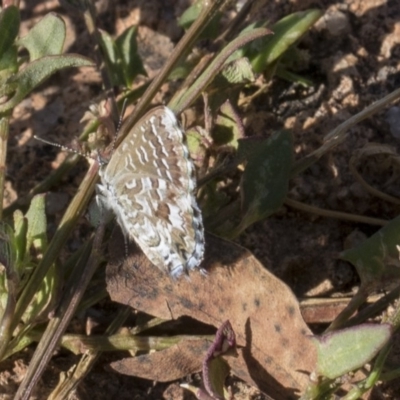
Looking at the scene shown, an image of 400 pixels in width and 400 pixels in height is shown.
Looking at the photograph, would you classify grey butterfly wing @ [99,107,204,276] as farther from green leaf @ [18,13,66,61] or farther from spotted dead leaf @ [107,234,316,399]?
green leaf @ [18,13,66,61]

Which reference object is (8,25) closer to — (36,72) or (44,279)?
(36,72)

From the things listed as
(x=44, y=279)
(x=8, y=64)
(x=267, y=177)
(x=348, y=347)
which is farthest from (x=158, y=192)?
(x=348, y=347)

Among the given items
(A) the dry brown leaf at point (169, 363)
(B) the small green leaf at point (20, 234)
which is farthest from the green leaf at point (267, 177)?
(B) the small green leaf at point (20, 234)

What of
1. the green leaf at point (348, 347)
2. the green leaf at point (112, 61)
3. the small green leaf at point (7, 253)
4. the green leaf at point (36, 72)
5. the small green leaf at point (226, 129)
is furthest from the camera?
the green leaf at point (112, 61)

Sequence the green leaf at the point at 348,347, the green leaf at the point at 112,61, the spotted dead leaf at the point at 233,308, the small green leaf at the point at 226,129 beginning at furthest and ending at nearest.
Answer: the green leaf at the point at 112,61
the small green leaf at the point at 226,129
the spotted dead leaf at the point at 233,308
the green leaf at the point at 348,347

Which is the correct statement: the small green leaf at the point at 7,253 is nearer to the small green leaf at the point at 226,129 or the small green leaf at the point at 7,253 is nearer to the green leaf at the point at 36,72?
the green leaf at the point at 36,72

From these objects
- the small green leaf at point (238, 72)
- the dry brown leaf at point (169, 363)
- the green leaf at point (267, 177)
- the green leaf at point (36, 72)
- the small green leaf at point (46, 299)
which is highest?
the green leaf at point (36, 72)

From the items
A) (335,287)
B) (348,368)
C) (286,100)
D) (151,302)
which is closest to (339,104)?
(286,100)
